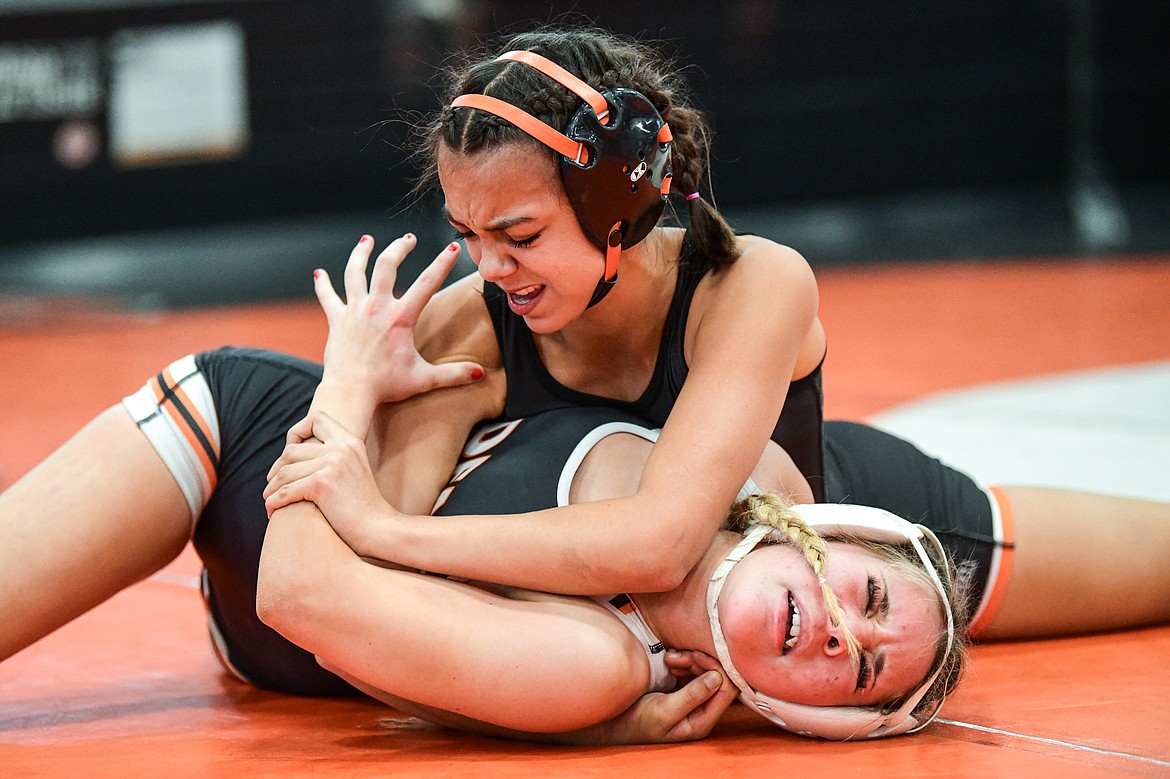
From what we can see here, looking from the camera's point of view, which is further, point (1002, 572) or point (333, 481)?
point (1002, 572)

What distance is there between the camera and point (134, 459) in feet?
7.91

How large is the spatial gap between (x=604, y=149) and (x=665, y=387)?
0.49 m

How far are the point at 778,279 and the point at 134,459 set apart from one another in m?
1.18

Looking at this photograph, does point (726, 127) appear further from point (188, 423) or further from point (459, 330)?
point (188, 423)

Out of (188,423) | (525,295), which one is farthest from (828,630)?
(188,423)

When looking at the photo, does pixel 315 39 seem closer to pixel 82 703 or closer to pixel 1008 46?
pixel 1008 46

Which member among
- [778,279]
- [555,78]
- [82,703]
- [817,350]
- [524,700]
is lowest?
[82,703]

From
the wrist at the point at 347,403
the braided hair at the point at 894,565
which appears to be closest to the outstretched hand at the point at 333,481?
the wrist at the point at 347,403

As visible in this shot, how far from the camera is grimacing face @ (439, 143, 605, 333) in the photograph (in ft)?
7.16

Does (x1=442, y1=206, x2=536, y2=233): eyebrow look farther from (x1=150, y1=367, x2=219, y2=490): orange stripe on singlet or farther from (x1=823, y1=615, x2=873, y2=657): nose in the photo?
(x1=823, y1=615, x2=873, y2=657): nose

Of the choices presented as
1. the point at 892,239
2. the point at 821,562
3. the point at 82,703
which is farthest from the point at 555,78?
the point at 892,239

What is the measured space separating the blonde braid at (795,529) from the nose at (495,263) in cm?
56

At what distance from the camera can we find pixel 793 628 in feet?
6.84

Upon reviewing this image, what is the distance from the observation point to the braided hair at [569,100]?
2.19m
